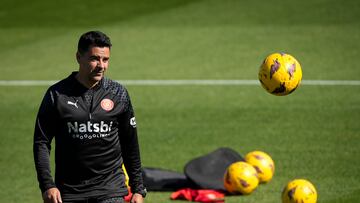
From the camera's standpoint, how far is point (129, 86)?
19.8 metres

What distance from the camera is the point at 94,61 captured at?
25.8 ft

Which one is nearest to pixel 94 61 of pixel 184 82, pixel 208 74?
pixel 184 82

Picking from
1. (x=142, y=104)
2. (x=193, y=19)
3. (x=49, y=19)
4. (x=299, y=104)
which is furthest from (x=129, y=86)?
(x=49, y=19)

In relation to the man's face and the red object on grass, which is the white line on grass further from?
the man's face

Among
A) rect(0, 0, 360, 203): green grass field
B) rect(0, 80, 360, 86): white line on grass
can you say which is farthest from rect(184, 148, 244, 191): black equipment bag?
rect(0, 80, 360, 86): white line on grass

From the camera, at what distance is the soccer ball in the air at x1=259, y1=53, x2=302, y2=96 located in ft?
34.8

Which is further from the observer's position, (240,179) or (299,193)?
(240,179)

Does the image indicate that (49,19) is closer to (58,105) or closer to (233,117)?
(233,117)

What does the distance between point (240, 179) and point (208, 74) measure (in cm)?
877

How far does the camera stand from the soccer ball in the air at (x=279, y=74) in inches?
417

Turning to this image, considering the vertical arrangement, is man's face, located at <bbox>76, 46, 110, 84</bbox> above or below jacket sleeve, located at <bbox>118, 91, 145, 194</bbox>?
above

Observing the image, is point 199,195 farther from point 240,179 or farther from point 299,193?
point 299,193

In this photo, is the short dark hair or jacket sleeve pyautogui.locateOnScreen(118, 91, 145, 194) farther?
jacket sleeve pyautogui.locateOnScreen(118, 91, 145, 194)

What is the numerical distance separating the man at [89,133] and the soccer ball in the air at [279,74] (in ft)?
9.97
